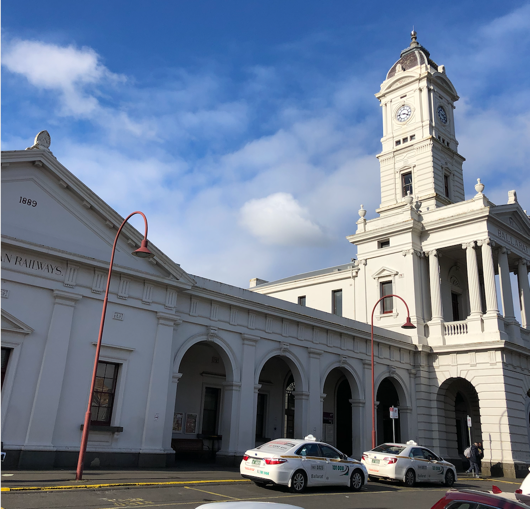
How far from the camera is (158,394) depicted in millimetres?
18266

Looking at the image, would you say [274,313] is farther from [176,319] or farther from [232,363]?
[176,319]

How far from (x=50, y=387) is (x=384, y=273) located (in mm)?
23750

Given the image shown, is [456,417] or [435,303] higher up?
[435,303]

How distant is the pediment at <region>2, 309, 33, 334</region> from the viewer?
50.0 feet

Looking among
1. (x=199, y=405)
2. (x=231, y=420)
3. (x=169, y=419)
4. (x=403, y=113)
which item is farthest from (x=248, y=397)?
(x=403, y=113)

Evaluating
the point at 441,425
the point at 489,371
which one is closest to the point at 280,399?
the point at 441,425

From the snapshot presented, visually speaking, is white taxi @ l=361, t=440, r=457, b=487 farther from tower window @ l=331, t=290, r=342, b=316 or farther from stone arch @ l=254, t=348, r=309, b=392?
tower window @ l=331, t=290, r=342, b=316

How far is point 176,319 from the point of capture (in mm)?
19266

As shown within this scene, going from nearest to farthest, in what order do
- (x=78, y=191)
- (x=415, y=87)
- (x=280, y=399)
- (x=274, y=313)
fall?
(x=78, y=191), (x=274, y=313), (x=280, y=399), (x=415, y=87)

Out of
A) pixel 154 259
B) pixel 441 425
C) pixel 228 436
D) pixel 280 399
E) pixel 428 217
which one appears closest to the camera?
pixel 154 259

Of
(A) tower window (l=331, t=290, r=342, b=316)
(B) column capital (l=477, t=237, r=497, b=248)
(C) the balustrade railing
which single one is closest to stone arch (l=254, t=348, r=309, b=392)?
(C) the balustrade railing

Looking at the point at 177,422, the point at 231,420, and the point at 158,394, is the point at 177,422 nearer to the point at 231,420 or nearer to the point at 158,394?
the point at 231,420

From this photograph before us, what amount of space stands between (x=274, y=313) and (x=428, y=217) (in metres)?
16.1

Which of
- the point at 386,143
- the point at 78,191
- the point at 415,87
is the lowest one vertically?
the point at 78,191
